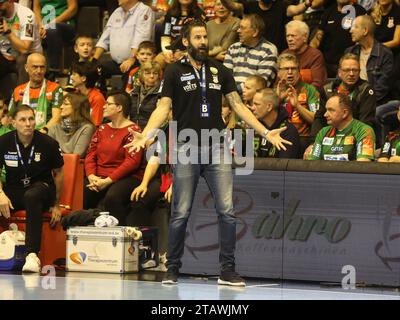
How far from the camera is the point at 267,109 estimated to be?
1046 centimetres

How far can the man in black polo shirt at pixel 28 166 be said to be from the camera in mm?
10586

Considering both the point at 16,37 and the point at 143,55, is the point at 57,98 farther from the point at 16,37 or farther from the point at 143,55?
the point at 16,37

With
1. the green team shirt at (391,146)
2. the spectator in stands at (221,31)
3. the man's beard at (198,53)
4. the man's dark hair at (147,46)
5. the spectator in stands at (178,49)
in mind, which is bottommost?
the green team shirt at (391,146)

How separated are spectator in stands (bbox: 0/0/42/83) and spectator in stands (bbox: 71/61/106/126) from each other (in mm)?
1030

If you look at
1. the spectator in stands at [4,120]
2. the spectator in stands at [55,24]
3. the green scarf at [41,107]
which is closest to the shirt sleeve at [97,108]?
the green scarf at [41,107]

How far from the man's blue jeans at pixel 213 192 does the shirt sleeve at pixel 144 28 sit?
526 centimetres

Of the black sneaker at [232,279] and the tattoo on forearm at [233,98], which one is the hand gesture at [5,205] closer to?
the black sneaker at [232,279]

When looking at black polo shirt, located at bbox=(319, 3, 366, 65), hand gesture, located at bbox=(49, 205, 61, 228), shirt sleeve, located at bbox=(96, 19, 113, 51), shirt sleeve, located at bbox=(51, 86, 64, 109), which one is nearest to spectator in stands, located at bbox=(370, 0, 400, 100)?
black polo shirt, located at bbox=(319, 3, 366, 65)

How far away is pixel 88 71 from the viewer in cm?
1318

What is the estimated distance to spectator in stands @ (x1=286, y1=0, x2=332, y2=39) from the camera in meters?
13.2

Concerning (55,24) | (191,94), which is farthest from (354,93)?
(55,24)

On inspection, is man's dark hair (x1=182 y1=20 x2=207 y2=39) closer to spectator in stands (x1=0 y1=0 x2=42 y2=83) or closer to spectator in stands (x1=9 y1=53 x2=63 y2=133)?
spectator in stands (x1=9 y1=53 x2=63 y2=133)

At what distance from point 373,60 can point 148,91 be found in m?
2.70

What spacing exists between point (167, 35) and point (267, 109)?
3.13 m
